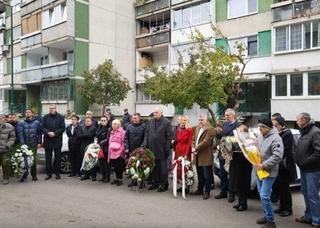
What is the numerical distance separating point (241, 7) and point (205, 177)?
67.7 feet

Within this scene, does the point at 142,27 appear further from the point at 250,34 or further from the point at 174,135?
the point at 174,135

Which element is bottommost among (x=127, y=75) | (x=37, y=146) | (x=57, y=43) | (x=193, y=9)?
(x=37, y=146)

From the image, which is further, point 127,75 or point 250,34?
point 127,75

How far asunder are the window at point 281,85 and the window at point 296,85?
40 centimetres

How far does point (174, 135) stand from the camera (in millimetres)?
10211

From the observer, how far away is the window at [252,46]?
2695cm

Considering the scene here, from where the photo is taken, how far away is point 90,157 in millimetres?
11211

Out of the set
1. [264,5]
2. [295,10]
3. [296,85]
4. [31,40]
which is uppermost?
[264,5]

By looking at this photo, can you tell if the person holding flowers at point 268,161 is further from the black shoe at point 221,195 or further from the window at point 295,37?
the window at point 295,37

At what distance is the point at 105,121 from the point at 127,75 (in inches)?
977

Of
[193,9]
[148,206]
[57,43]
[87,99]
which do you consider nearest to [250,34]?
[193,9]

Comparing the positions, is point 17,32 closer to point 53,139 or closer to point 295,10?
point 295,10

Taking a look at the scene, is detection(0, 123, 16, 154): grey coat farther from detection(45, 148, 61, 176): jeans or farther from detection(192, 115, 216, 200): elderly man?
detection(192, 115, 216, 200): elderly man

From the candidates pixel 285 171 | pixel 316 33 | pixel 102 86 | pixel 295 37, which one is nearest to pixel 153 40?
pixel 102 86
